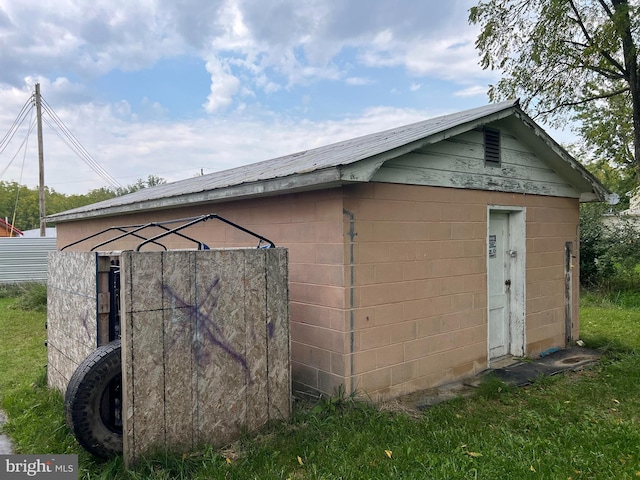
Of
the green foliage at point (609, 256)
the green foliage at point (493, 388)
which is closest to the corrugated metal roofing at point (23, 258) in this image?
the green foliage at point (493, 388)

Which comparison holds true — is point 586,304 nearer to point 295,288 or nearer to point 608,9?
point 608,9

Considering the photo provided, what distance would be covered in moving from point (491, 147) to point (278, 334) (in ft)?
11.9

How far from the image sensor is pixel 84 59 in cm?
1344

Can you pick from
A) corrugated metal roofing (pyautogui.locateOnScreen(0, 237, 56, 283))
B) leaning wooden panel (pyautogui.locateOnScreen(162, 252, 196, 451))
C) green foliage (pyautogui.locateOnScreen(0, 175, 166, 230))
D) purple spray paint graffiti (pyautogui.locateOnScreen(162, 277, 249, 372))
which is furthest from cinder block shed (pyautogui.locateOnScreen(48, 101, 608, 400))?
green foliage (pyautogui.locateOnScreen(0, 175, 166, 230))

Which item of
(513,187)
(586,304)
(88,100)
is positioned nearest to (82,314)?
(513,187)

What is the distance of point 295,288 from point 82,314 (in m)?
2.02

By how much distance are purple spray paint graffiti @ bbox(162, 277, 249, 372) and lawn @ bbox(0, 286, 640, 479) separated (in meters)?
0.76

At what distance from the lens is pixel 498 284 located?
20.1 feet

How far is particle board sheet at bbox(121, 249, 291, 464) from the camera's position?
10.5ft

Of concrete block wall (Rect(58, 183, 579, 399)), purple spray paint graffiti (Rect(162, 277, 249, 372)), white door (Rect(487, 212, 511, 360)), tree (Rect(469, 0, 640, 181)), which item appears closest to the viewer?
purple spray paint graffiti (Rect(162, 277, 249, 372))

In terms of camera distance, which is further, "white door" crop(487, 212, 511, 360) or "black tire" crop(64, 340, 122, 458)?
"white door" crop(487, 212, 511, 360)

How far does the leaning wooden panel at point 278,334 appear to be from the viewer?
3906 millimetres

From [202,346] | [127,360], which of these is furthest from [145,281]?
[202,346]

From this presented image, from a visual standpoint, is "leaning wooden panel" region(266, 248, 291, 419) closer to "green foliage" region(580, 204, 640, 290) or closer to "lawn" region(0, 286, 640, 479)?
"lawn" region(0, 286, 640, 479)
